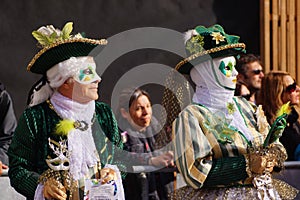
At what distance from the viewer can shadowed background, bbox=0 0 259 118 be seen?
9.87m

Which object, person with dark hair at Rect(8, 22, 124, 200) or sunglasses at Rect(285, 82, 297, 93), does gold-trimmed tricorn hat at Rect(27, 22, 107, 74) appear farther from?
sunglasses at Rect(285, 82, 297, 93)

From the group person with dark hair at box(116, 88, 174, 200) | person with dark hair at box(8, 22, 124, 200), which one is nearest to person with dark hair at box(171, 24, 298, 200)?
person with dark hair at box(8, 22, 124, 200)

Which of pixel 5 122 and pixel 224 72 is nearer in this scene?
pixel 224 72

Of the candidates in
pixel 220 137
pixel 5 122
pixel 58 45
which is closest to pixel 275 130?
pixel 220 137

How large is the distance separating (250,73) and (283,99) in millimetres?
902

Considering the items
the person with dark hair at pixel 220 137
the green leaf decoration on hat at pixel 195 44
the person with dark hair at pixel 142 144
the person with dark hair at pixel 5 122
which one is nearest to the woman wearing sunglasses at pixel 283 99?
the person with dark hair at pixel 142 144

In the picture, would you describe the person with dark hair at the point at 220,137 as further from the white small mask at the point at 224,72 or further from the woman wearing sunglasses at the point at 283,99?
the woman wearing sunglasses at the point at 283,99

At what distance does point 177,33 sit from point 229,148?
4.14 m

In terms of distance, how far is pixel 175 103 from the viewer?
257 inches

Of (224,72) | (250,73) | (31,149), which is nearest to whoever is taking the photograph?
(31,149)

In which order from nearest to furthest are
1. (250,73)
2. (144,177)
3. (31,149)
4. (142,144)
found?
(31,149) → (144,177) → (142,144) → (250,73)

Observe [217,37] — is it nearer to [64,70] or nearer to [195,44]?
[195,44]

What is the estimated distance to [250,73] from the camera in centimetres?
900

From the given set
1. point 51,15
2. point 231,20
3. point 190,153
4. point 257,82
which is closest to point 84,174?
point 190,153
